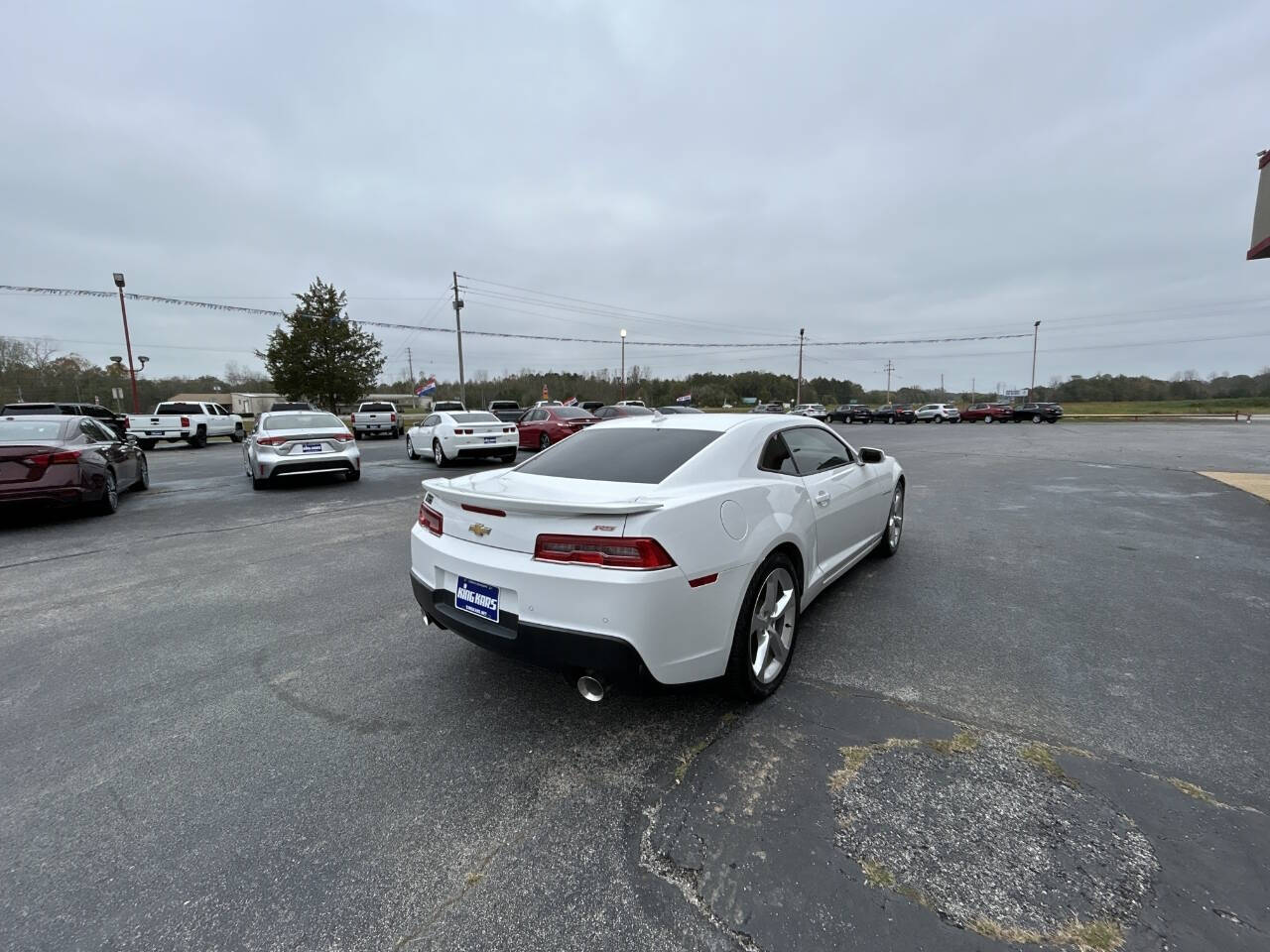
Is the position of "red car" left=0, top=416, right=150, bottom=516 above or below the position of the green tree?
below

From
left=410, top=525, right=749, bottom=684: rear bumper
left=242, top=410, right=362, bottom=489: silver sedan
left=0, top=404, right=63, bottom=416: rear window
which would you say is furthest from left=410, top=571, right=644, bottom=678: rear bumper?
left=0, top=404, right=63, bottom=416: rear window

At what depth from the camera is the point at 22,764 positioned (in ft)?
8.19

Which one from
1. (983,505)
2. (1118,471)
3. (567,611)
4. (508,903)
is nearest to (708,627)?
(567,611)

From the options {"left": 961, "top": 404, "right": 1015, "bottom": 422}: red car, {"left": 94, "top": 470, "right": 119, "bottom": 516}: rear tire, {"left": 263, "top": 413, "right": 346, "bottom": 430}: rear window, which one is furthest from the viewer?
{"left": 961, "top": 404, "right": 1015, "bottom": 422}: red car

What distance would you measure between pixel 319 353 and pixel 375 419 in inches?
550

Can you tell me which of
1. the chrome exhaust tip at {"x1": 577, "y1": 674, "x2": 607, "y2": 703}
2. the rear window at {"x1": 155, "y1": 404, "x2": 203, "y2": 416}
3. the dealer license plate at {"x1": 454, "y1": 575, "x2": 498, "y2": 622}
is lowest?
the chrome exhaust tip at {"x1": 577, "y1": 674, "x2": 607, "y2": 703}

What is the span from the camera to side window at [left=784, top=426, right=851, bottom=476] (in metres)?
3.85

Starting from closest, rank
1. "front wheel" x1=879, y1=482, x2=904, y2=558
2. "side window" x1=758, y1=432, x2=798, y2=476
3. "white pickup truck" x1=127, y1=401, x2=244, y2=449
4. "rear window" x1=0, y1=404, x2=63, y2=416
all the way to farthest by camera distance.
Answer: "side window" x1=758, y1=432, x2=798, y2=476, "front wheel" x1=879, y1=482, x2=904, y2=558, "rear window" x1=0, y1=404, x2=63, y2=416, "white pickup truck" x1=127, y1=401, x2=244, y2=449

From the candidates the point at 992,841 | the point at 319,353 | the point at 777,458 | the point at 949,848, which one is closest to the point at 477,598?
the point at 777,458

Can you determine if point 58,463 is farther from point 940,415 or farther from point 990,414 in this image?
point 990,414

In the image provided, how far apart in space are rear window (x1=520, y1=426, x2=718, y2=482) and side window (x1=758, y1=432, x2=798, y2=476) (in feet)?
1.07

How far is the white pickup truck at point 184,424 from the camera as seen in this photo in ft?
69.3

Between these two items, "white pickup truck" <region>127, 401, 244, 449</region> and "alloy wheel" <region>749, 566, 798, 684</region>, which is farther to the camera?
"white pickup truck" <region>127, 401, 244, 449</region>

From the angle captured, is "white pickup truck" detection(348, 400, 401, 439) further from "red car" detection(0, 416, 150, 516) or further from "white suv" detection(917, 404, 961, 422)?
"white suv" detection(917, 404, 961, 422)
